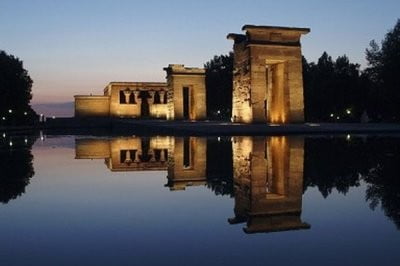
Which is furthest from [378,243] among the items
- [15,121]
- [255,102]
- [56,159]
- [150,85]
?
[150,85]

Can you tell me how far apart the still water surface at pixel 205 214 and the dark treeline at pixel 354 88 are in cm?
3258

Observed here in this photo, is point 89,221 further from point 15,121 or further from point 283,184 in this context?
point 15,121

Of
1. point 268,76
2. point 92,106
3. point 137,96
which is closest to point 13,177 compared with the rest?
point 268,76

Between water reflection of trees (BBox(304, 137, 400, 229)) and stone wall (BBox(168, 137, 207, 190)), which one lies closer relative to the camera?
water reflection of trees (BBox(304, 137, 400, 229))

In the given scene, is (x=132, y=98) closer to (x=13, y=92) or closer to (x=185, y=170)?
(x=13, y=92)

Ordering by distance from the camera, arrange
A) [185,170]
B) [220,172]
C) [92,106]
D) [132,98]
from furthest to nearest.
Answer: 1. [92,106]
2. [132,98]
3. [185,170]
4. [220,172]

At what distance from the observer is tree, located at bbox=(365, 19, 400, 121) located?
38000mm

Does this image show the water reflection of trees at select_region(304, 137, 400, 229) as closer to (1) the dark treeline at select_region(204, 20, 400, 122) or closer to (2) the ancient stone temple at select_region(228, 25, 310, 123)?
(2) the ancient stone temple at select_region(228, 25, 310, 123)

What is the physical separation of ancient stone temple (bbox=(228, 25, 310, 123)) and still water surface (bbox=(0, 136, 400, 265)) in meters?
18.4

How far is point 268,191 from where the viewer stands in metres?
6.39

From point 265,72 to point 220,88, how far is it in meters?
32.2

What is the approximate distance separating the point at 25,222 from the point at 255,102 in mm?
23747

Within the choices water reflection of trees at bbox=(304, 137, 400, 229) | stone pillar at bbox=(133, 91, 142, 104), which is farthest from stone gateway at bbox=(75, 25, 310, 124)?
stone pillar at bbox=(133, 91, 142, 104)

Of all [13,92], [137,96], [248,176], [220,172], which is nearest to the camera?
[248,176]
